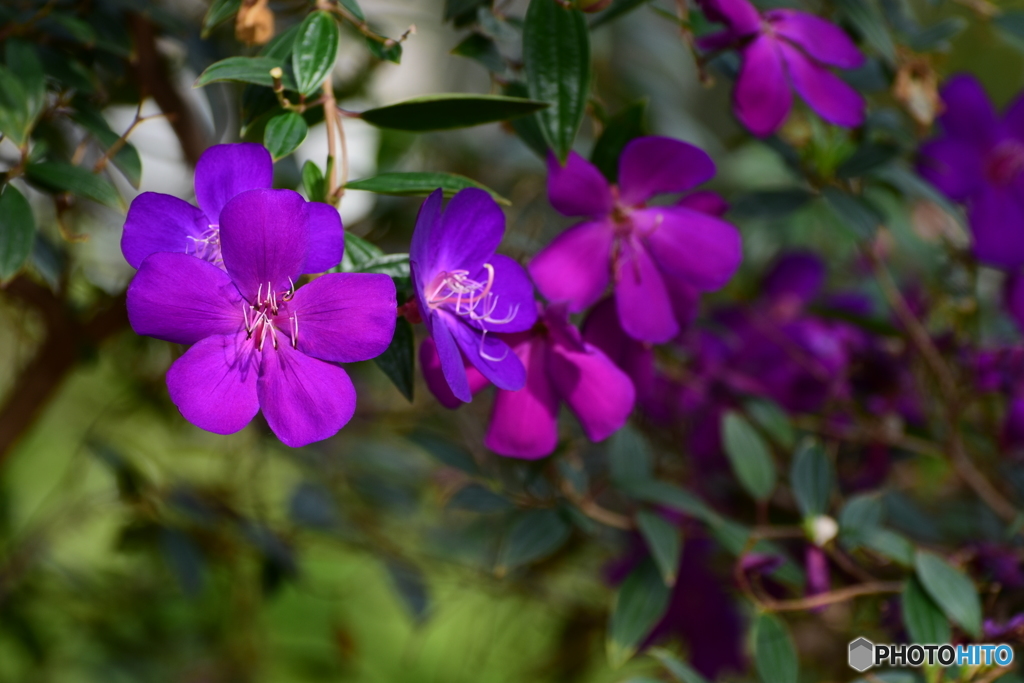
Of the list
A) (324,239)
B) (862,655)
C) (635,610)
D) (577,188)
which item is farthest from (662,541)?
(324,239)

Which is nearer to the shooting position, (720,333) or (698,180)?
(698,180)

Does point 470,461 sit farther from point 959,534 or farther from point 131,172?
point 959,534

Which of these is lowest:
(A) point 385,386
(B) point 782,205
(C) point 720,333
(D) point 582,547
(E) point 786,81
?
(D) point 582,547

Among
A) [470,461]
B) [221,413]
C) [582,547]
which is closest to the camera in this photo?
[221,413]

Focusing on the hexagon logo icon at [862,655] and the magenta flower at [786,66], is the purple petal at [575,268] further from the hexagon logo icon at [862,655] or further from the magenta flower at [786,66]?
the hexagon logo icon at [862,655]

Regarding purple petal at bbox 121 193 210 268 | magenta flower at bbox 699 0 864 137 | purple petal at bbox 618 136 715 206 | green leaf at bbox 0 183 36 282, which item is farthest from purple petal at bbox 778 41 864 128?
green leaf at bbox 0 183 36 282

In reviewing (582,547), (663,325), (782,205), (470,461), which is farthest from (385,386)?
(663,325)

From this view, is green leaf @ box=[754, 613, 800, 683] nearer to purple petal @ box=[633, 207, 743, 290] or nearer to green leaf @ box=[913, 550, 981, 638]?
green leaf @ box=[913, 550, 981, 638]

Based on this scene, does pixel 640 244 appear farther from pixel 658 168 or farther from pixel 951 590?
pixel 951 590
